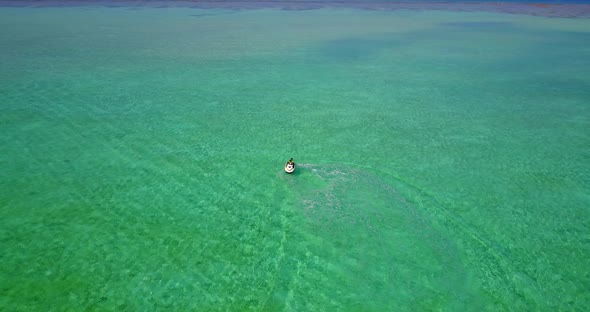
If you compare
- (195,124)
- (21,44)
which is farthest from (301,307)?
(21,44)

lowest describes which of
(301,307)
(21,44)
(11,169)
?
(301,307)

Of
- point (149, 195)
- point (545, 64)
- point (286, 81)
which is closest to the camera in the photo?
point (149, 195)

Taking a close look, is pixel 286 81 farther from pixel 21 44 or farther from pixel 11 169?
pixel 21 44

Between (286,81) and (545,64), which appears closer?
(286,81)

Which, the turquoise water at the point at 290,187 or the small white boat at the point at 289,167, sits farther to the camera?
the small white boat at the point at 289,167

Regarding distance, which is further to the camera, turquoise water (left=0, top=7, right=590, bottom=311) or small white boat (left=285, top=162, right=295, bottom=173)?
small white boat (left=285, top=162, right=295, bottom=173)

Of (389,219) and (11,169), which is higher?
(11,169)

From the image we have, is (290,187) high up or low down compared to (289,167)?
down

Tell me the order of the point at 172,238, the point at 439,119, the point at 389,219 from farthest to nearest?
the point at 439,119 < the point at 389,219 < the point at 172,238
